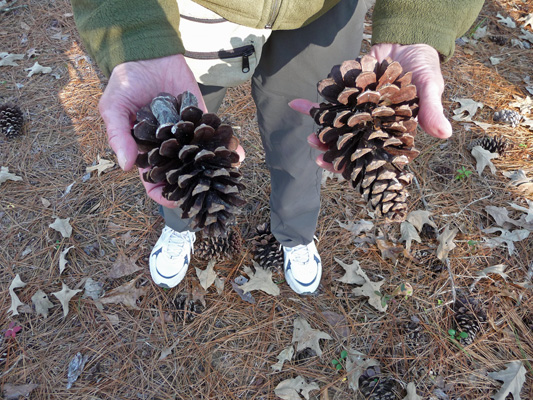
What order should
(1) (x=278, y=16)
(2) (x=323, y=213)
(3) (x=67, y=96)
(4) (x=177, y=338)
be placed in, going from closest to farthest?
1. (1) (x=278, y=16)
2. (4) (x=177, y=338)
3. (2) (x=323, y=213)
4. (3) (x=67, y=96)

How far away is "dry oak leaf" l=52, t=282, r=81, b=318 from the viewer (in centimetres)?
220

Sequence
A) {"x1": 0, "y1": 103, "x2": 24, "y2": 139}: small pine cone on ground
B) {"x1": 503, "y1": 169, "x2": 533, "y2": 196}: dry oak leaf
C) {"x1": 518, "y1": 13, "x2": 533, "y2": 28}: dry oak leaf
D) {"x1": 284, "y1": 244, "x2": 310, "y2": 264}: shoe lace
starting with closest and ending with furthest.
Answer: {"x1": 284, "y1": 244, "x2": 310, "y2": 264}: shoe lace → {"x1": 503, "y1": 169, "x2": 533, "y2": 196}: dry oak leaf → {"x1": 0, "y1": 103, "x2": 24, "y2": 139}: small pine cone on ground → {"x1": 518, "y1": 13, "x2": 533, "y2": 28}: dry oak leaf

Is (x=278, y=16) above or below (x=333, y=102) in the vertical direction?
above

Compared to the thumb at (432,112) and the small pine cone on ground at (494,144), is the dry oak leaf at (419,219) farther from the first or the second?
the thumb at (432,112)

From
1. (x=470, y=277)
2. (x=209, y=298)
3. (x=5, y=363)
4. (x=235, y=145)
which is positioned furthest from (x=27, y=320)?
(x=470, y=277)

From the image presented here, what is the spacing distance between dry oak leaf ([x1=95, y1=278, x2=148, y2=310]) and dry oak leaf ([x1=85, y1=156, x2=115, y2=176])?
1.02 meters

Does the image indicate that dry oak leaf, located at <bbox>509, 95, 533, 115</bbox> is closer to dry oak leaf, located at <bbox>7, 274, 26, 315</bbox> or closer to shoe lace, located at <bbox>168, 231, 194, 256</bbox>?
shoe lace, located at <bbox>168, 231, 194, 256</bbox>

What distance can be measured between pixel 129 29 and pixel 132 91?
22 cm

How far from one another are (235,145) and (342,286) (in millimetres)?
1496

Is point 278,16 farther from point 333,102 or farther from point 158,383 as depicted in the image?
point 158,383

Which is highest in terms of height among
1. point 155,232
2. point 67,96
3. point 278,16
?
point 278,16

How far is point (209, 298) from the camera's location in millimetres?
2299

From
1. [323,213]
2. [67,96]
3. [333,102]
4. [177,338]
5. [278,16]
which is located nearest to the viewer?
[333,102]

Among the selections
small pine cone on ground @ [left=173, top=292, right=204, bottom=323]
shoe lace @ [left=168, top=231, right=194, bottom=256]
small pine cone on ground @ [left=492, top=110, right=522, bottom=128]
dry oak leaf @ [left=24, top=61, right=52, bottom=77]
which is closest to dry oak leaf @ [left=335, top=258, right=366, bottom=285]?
small pine cone on ground @ [left=173, top=292, right=204, bottom=323]
